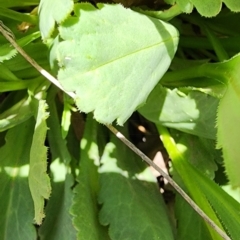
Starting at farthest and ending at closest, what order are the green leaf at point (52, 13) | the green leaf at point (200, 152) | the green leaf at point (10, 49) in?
the green leaf at point (200, 152) → the green leaf at point (10, 49) → the green leaf at point (52, 13)

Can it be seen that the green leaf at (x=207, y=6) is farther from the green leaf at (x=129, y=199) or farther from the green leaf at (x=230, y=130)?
the green leaf at (x=129, y=199)

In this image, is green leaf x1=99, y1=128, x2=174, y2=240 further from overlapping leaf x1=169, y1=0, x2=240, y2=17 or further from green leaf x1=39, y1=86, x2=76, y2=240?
overlapping leaf x1=169, y1=0, x2=240, y2=17

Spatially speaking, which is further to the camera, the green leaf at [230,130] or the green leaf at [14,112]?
the green leaf at [14,112]

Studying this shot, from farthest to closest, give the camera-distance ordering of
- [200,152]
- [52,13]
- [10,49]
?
[200,152] < [10,49] < [52,13]

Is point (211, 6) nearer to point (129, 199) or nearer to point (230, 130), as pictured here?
point (230, 130)

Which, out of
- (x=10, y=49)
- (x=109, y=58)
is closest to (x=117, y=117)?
(x=109, y=58)

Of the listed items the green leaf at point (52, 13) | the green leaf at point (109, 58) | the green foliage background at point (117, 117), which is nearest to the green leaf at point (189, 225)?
the green foliage background at point (117, 117)
